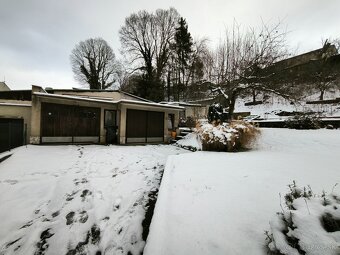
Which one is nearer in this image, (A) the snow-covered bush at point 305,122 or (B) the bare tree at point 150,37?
(A) the snow-covered bush at point 305,122

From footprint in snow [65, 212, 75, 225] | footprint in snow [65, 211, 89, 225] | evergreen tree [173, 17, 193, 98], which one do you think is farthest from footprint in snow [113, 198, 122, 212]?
evergreen tree [173, 17, 193, 98]

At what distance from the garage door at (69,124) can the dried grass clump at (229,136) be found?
27.2ft

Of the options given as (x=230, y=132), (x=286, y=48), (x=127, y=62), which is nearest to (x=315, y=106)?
(x=286, y=48)

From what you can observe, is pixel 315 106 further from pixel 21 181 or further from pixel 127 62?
pixel 127 62

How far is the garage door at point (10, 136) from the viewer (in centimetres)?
1042

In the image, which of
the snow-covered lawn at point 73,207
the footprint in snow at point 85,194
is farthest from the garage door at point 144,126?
the footprint in snow at point 85,194

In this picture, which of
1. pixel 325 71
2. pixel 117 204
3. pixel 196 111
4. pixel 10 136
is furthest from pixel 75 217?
pixel 325 71

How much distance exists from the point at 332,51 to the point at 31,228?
98.3 feet

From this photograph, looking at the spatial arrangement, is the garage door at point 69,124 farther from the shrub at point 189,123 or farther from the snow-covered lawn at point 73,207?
the shrub at point 189,123

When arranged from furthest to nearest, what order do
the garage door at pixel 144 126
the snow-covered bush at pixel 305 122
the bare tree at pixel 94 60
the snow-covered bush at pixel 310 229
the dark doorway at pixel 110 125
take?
the bare tree at pixel 94 60 < the garage door at pixel 144 126 < the dark doorway at pixel 110 125 < the snow-covered bush at pixel 305 122 < the snow-covered bush at pixel 310 229

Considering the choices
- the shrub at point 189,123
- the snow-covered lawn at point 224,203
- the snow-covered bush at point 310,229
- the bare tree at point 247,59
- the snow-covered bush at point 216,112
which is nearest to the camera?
the snow-covered bush at point 310,229

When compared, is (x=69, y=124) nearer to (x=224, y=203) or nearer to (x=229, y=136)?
(x=229, y=136)

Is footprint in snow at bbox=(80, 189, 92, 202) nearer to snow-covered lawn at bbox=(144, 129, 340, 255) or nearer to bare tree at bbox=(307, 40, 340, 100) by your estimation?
snow-covered lawn at bbox=(144, 129, 340, 255)

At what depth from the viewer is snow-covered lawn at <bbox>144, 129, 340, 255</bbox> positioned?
82.5 inches
